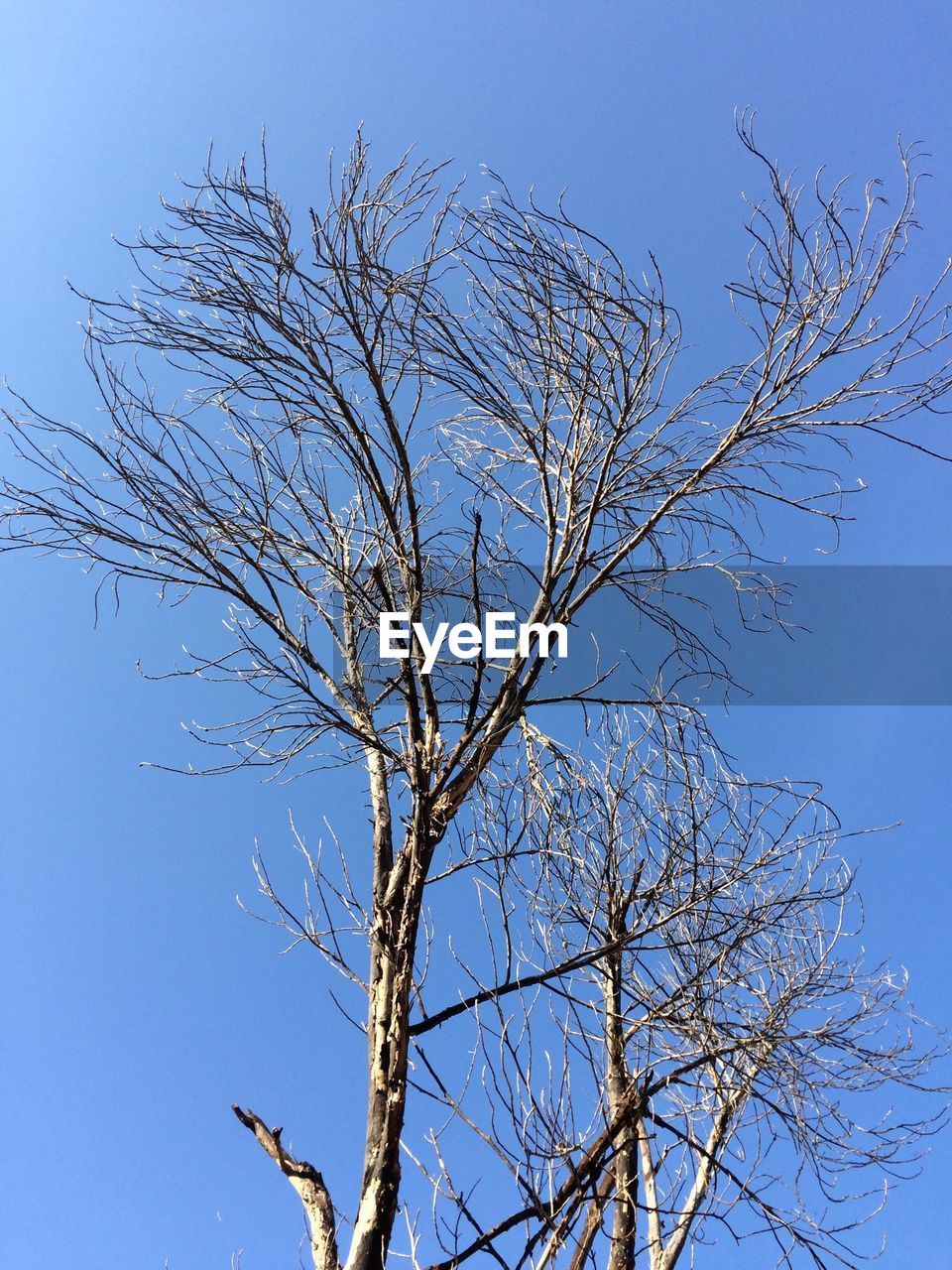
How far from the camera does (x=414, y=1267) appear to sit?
2197mm

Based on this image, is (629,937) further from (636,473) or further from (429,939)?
(636,473)

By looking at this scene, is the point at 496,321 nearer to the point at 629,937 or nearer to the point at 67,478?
the point at 67,478

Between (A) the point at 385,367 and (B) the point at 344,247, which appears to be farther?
(A) the point at 385,367

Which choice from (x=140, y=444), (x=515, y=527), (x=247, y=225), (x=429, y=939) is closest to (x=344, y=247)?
(x=247, y=225)

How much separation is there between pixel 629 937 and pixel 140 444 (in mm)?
1763

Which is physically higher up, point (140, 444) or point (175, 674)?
point (140, 444)

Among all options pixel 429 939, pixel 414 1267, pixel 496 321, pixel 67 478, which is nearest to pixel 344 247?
pixel 496 321

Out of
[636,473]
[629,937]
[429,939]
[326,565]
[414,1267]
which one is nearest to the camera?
[414,1267]

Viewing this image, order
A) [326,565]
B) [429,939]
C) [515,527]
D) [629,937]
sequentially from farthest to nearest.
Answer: [515,527]
[326,565]
[429,939]
[629,937]

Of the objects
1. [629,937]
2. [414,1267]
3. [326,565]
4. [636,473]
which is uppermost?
[636,473]

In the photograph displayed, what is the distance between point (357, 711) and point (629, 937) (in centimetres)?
96

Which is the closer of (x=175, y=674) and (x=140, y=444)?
(x=140, y=444)

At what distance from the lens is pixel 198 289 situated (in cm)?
254

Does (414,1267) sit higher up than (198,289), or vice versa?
(198,289)
